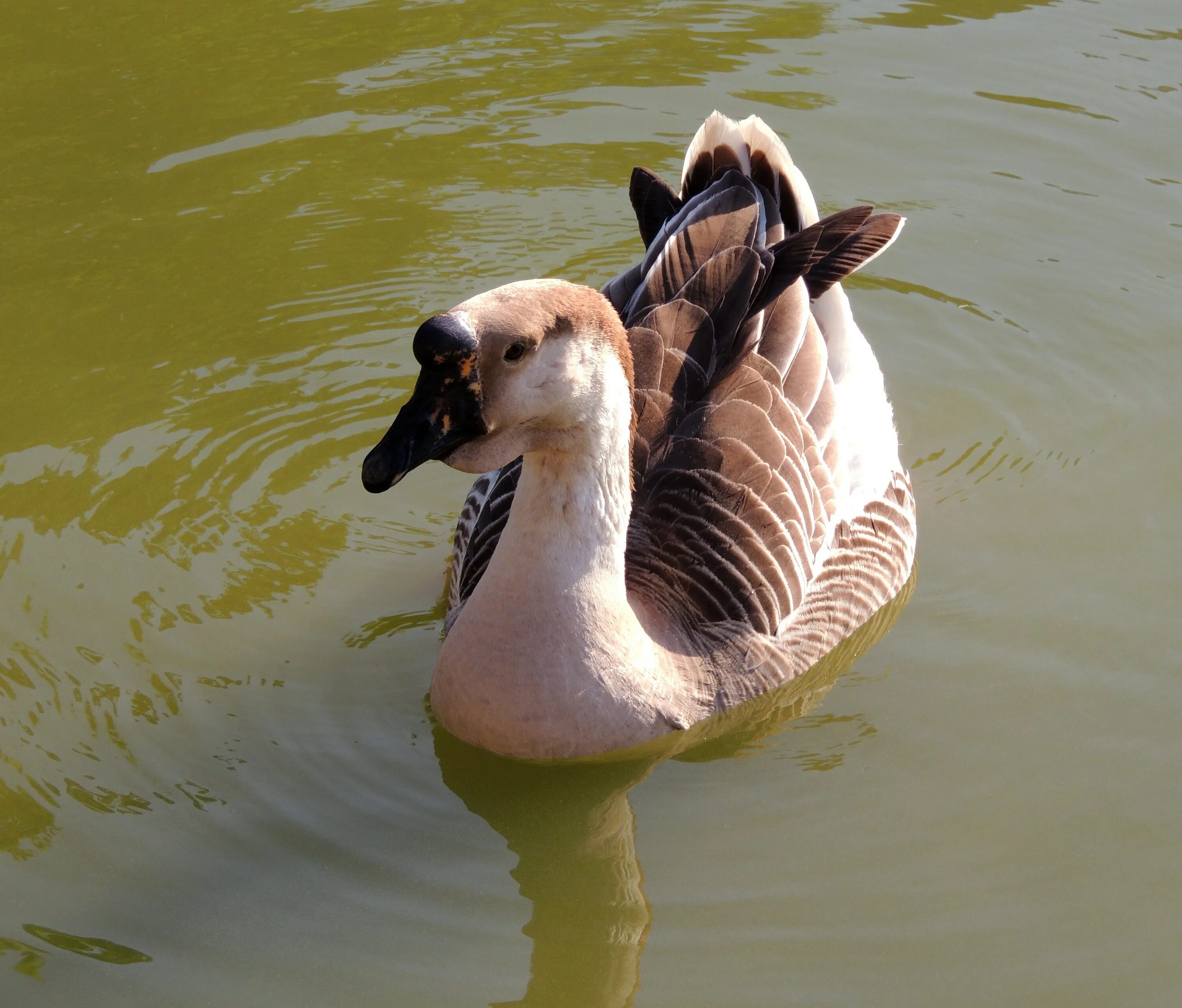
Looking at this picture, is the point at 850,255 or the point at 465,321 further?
→ the point at 850,255

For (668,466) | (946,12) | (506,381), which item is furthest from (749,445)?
(946,12)

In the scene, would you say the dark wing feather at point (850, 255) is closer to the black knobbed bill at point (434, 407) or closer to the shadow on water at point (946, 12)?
the black knobbed bill at point (434, 407)

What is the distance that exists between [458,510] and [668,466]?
59.1 inches

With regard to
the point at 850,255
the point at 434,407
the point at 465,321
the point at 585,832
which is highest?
the point at 465,321

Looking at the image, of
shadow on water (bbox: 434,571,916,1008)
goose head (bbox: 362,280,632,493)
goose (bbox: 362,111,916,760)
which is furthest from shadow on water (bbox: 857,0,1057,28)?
goose head (bbox: 362,280,632,493)

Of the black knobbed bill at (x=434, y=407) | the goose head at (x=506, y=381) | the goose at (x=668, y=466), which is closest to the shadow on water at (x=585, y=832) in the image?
the goose at (x=668, y=466)

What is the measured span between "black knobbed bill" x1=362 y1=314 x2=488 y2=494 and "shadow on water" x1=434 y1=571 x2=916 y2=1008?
145 centimetres

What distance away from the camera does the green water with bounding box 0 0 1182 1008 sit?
4848 millimetres

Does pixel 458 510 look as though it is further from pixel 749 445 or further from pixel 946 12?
pixel 946 12

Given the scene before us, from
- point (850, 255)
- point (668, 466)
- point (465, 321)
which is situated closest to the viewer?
point (465, 321)

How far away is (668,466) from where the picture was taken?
5.80 meters

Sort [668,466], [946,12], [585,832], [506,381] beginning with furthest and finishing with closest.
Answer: [946,12] → [668,466] → [585,832] → [506,381]

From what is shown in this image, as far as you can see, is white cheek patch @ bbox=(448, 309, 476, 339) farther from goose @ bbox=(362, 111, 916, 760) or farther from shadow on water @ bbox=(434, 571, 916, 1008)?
shadow on water @ bbox=(434, 571, 916, 1008)

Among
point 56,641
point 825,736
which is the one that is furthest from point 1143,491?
point 56,641
